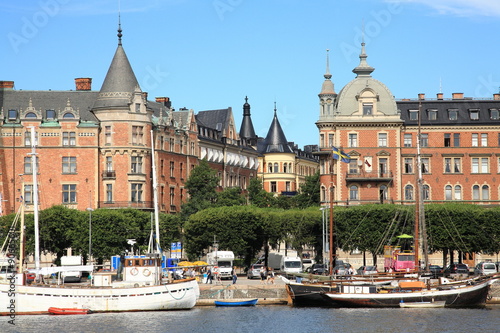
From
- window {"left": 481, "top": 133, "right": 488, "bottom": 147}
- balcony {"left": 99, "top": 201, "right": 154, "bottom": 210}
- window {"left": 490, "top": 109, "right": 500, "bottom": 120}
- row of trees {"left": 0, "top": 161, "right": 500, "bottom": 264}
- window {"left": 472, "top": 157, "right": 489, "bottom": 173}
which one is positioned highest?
window {"left": 490, "top": 109, "right": 500, "bottom": 120}

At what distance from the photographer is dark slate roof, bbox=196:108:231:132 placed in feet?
566

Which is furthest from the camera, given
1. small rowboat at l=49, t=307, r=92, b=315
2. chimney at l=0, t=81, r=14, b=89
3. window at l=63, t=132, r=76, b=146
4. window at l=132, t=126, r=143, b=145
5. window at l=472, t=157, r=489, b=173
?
chimney at l=0, t=81, r=14, b=89

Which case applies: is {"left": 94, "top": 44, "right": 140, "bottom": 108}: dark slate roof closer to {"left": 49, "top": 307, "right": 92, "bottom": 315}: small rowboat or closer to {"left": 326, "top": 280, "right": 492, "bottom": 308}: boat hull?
{"left": 49, "top": 307, "right": 92, "bottom": 315}: small rowboat

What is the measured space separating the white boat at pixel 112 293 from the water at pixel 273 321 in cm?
125

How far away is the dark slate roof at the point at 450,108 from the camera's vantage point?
13575 centimetres

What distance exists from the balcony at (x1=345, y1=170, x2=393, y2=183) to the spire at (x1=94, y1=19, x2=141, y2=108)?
2777cm

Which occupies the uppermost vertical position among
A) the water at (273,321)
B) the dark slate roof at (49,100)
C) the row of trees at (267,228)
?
the dark slate roof at (49,100)

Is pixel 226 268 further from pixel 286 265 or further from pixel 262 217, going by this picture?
pixel 262 217

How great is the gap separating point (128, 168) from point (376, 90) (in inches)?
1229

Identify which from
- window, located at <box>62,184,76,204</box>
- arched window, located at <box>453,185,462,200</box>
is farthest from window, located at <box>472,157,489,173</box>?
window, located at <box>62,184,76,204</box>

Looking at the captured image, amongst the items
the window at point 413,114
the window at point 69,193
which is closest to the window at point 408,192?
the window at point 413,114

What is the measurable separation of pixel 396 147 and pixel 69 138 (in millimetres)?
39146

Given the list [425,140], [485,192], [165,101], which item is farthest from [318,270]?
[165,101]

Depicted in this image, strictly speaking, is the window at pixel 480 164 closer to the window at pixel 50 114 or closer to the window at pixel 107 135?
the window at pixel 107 135
